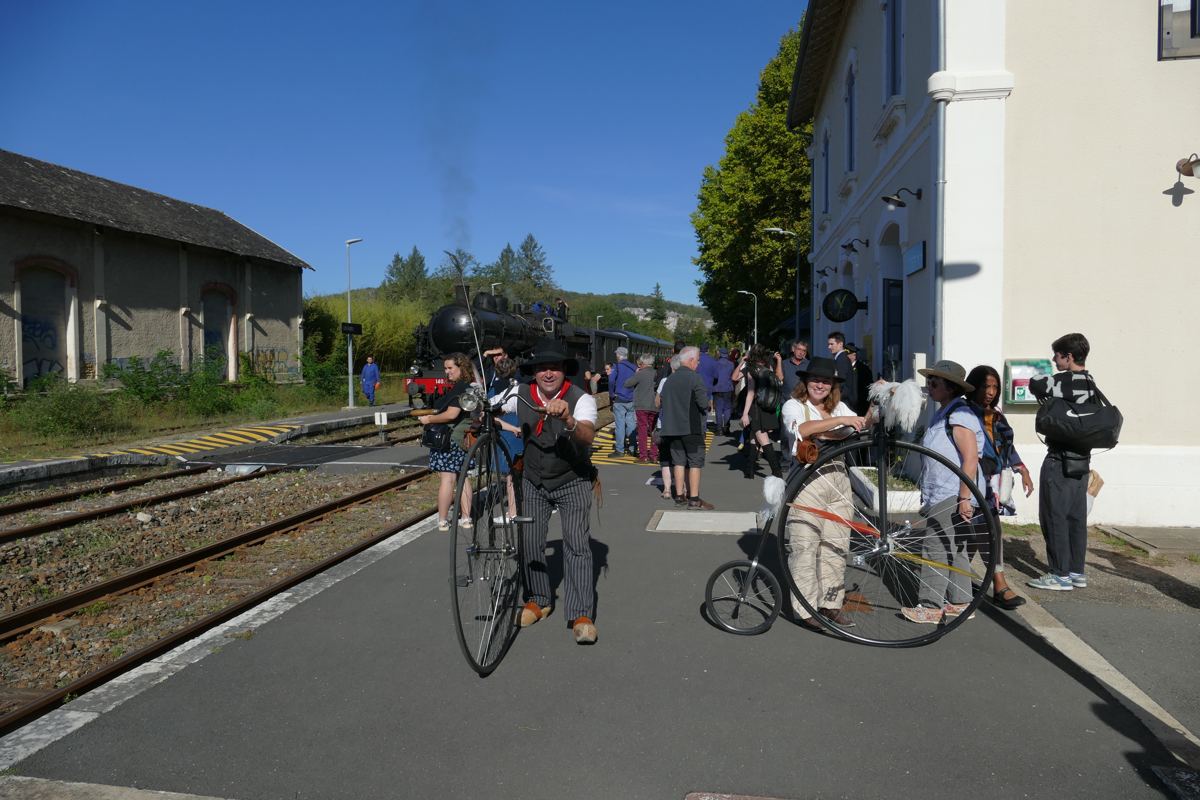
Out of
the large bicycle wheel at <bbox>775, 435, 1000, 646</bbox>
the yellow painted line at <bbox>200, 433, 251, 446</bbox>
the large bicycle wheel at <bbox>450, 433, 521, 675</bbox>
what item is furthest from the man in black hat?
the yellow painted line at <bbox>200, 433, 251, 446</bbox>

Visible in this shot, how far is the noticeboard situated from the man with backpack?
9.16 ft

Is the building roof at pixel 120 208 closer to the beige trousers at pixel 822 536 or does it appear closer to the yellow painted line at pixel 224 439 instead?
the yellow painted line at pixel 224 439

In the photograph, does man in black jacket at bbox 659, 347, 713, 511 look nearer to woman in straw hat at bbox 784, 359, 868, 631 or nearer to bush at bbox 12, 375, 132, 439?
woman in straw hat at bbox 784, 359, 868, 631

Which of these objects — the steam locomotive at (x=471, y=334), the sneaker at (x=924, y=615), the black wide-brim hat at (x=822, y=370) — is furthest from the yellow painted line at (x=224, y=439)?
the sneaker at (x=924, y=615)

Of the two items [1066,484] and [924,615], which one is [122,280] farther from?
[1066,484]

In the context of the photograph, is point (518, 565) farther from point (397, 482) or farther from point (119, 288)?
point (119, 288)

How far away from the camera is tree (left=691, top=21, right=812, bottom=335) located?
111ft

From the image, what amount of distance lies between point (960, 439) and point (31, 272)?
23.3 meters

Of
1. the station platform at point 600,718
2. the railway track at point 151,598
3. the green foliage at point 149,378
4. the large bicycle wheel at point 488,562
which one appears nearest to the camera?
the station platform at point 600,718

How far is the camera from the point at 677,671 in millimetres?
4441

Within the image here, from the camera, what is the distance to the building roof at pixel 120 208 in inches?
835

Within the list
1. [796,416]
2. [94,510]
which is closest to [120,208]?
[94,510]

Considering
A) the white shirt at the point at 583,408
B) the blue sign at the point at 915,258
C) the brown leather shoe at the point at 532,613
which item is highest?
the blue sign at the point at 915,258

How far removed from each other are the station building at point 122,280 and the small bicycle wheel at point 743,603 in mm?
20820
